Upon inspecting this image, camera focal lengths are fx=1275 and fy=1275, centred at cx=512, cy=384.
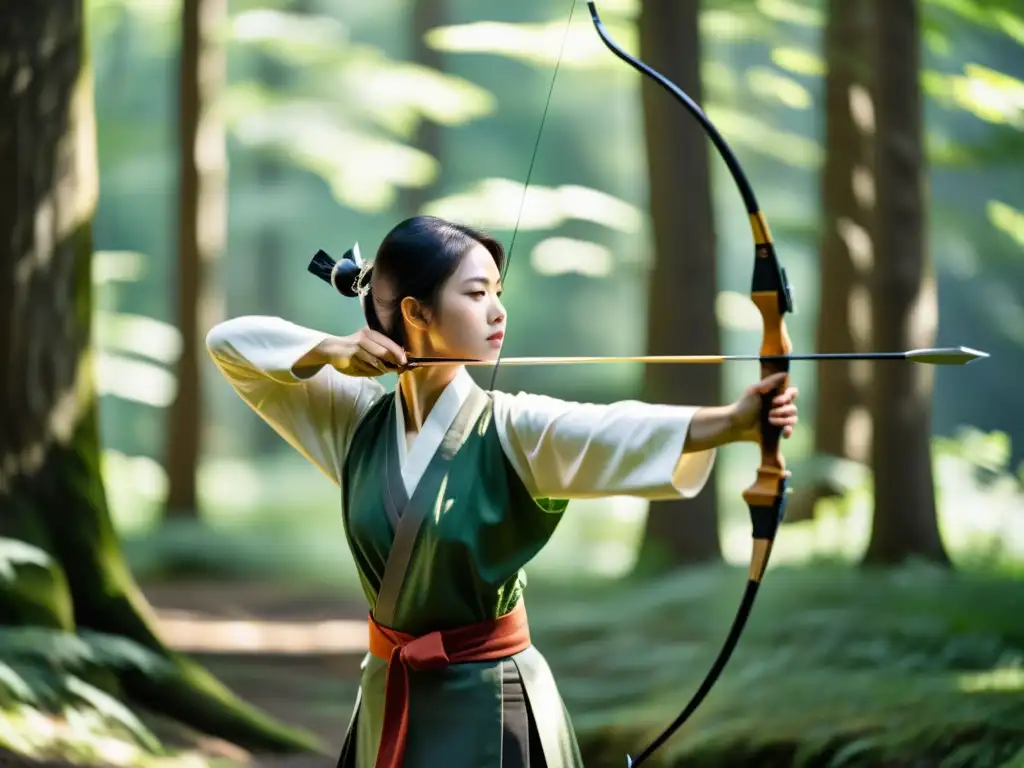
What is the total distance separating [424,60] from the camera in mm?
12695

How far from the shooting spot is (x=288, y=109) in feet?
36.8

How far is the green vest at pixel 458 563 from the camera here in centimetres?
195

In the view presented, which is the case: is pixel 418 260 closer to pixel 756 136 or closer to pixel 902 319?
pixel 902 319

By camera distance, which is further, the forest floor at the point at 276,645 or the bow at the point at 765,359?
the forest floor at the point at 276,645

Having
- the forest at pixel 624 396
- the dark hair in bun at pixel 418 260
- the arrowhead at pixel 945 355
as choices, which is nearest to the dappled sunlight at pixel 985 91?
the forest at pixel 624 396

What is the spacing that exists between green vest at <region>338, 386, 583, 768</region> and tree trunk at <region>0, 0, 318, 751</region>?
1.99 metres

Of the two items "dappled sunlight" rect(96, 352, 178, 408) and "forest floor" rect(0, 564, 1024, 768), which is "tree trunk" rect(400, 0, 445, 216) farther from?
"forest floor" rect(0, 564, 1024, 768)

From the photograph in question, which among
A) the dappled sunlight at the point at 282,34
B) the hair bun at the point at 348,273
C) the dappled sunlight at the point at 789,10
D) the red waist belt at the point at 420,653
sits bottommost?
the red waist belt at the point at 420,653

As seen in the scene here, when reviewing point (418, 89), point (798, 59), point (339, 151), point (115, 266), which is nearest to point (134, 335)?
point (115, 266)

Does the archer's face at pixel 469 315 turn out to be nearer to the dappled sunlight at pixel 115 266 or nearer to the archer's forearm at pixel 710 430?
the archer's forearm at pixel 710 430

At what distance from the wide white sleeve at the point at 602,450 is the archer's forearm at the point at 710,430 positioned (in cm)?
1

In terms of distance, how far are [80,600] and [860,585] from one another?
9.20ft

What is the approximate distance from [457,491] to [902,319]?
11.2 ft

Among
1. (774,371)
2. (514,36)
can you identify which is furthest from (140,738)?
(514,36)
